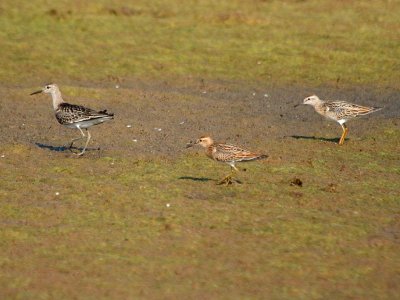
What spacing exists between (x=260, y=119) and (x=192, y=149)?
10.3 ft

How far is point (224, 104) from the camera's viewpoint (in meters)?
20.9

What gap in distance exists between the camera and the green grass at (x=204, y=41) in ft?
78.9

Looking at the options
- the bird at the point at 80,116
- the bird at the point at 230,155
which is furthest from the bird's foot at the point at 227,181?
the bird at the point at 80,116

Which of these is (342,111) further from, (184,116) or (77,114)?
(77,114)

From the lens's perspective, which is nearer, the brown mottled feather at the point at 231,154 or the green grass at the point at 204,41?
the brown mottled feather at the point at 231,154

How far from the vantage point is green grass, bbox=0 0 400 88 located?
2406 centimetres

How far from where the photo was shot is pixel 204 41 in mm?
26516

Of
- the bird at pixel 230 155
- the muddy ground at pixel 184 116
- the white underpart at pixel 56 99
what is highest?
the bird at pixel 230 155

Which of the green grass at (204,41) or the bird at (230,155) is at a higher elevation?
the bird at (230,155)

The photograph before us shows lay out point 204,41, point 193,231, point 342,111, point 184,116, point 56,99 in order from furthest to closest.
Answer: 1. point 204,41
2. point 184,116
3. point 342,111
4. point 56,99
5. point 193,231

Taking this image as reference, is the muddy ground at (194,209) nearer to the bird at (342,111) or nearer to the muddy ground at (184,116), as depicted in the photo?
the muddy ground at (184,116)

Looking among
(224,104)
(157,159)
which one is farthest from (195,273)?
Result: (224,104)

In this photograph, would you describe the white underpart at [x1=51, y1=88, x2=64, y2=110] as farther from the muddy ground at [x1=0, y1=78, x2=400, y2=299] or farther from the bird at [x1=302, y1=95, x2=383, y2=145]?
the bird at [x1=302, y1=95, x2=383, y2=145]

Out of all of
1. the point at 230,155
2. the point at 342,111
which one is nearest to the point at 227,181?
the point at 230,155
